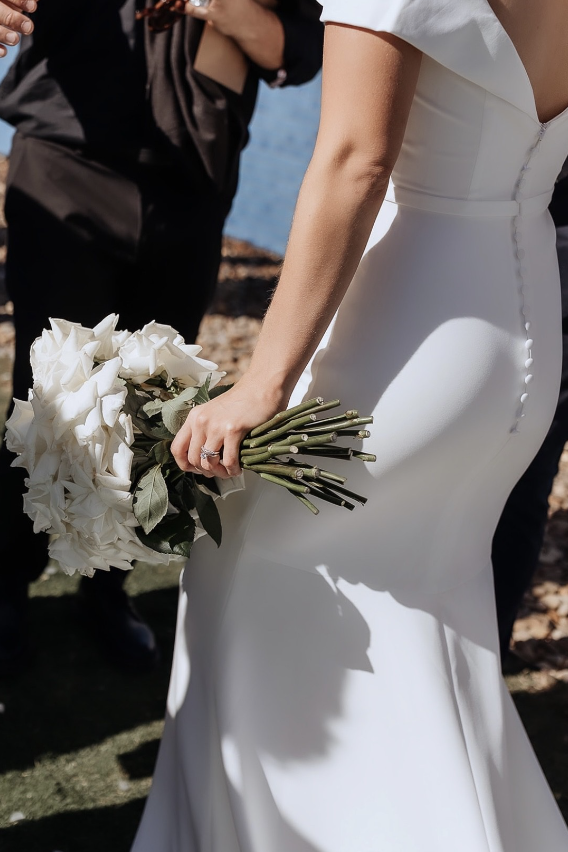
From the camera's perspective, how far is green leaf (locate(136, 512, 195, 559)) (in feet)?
5.68

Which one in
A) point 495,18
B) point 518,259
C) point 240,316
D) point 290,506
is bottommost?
point 240,316

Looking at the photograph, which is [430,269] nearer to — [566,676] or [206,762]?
[206,762]

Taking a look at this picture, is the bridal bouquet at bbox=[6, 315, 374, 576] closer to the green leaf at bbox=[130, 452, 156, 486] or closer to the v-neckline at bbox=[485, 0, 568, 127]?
the green leaf at bbox=[130, 452, 156, 486]

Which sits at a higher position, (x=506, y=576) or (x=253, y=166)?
(x=506, y=576)

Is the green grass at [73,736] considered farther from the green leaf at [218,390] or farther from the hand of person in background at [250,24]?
the hand of person in background at [250,24]

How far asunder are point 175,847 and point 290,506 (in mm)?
902

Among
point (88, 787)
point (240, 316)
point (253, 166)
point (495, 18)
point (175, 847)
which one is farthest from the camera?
point (253, 166)

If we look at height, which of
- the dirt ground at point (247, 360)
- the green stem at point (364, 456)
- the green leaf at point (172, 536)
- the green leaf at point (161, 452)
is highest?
the green stem at point (364, 456)

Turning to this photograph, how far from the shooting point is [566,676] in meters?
3.35

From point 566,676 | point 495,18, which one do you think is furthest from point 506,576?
point 495,18

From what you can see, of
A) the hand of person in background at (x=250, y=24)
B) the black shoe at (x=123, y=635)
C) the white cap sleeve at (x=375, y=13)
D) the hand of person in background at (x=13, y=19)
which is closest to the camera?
the white cap sleeve at (x=375, y=13)

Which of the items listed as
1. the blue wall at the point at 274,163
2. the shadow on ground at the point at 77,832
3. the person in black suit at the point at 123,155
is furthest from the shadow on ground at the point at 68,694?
the blue wall at the point at 274,163

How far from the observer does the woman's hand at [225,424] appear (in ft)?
5.28

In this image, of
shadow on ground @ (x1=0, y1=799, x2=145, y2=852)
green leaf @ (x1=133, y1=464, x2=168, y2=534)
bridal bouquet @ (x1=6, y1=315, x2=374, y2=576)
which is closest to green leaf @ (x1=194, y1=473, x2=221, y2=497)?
bridal bouquet @ (x1=6, y1=315, x2=374, y2=576)
